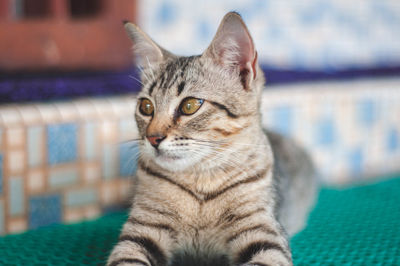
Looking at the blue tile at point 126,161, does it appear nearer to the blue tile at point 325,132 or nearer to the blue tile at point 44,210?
the blue tile at point 44,210

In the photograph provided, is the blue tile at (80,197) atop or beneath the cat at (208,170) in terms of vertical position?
beneath

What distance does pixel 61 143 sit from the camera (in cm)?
143

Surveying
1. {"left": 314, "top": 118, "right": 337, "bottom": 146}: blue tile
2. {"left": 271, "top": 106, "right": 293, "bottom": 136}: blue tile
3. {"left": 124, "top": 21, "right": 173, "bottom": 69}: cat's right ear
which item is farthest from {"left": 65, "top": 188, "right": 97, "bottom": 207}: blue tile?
{"left": 314, "top": 118, "right": 337, "bottom": 146}: blue tile

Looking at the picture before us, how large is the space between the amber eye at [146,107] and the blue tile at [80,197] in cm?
48

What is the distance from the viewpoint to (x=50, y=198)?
144 cm

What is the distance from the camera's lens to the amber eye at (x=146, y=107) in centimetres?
115

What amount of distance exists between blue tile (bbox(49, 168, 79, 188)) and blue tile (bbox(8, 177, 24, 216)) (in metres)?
0.10

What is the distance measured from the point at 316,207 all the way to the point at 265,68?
84cm

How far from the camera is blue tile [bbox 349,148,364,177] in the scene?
2238mm

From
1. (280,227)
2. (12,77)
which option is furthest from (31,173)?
(280,227)

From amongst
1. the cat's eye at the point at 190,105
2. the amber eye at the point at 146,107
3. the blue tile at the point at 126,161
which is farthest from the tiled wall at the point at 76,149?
the cat's eye at the point at 190,105

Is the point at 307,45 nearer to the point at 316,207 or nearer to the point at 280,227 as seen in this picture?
the point at 316,207

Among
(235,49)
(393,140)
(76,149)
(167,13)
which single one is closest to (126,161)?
(76,149)

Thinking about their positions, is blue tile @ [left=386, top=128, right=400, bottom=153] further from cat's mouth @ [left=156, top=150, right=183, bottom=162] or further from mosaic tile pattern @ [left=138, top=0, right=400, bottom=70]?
cat's mouth @ [left=156, top=150, right=183, bottom=162]
